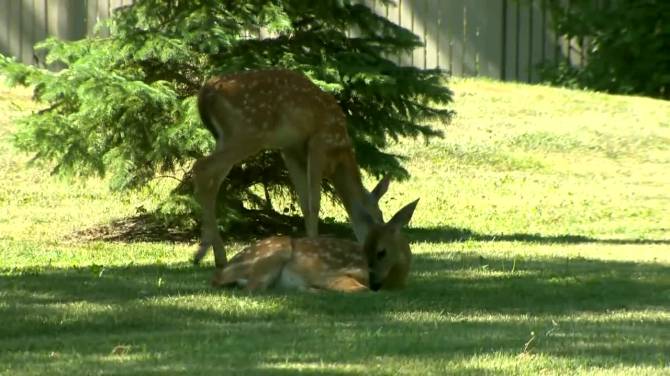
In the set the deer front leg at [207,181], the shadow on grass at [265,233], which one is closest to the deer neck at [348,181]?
the deer front leg at [207,181]

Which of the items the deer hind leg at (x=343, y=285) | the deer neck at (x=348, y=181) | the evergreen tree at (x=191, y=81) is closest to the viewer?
the deer hind leg at (x=343, y=285)

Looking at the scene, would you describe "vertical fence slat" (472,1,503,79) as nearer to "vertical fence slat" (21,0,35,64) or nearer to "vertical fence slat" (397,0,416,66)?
"vertical fence slat" (397,0,416,66)

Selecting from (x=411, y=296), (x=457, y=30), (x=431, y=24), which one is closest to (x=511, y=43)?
(x=457, y=30)

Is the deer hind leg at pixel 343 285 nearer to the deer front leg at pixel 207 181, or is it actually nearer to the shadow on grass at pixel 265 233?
the deer front leg at pixel 207 181

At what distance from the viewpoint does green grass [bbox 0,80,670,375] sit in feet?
27.1

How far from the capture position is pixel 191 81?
1563cm

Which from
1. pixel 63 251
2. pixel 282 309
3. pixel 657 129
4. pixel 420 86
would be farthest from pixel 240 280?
pixel 657 129

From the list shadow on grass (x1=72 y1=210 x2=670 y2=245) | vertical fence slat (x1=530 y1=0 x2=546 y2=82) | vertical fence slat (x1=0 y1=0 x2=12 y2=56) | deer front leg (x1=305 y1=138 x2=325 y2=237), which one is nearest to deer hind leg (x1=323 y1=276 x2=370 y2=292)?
deer front leg (x1=305 y1=138 x2=325 y2=237)

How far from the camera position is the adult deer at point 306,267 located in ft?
35.0

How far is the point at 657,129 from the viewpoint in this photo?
2377 centimetres

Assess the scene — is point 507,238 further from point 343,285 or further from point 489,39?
point 489,39

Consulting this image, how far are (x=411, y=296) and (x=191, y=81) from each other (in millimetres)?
5621

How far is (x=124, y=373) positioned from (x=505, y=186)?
1357 centimetres

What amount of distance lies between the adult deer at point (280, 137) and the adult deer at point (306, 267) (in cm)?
101
